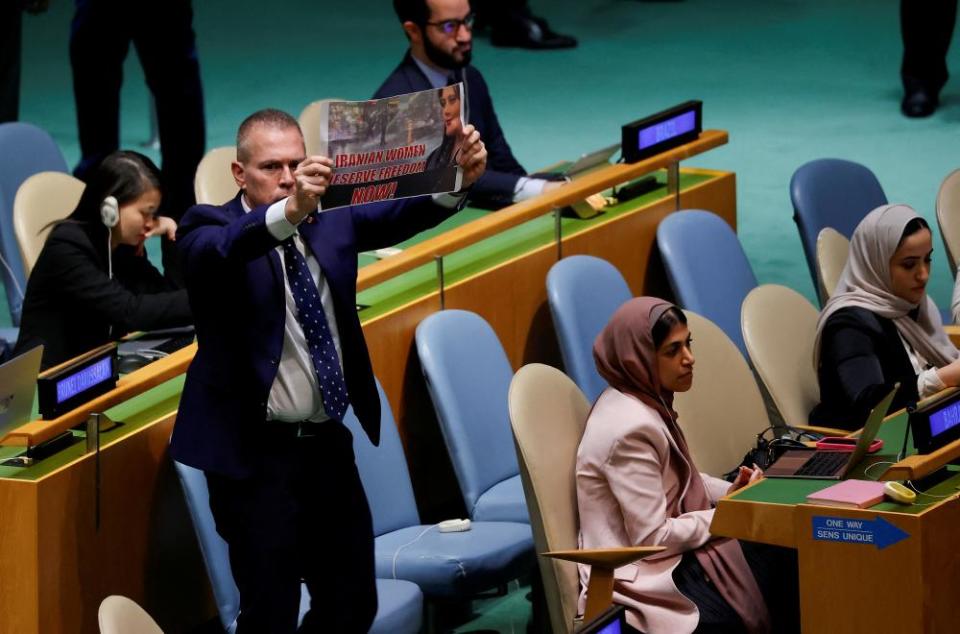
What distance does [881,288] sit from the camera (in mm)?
4492

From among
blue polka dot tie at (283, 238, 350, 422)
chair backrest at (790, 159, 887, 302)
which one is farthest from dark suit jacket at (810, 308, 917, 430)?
blue polka dot tie at (283, 238, 350, 422)

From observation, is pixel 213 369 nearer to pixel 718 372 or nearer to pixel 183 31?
pixel 718 372

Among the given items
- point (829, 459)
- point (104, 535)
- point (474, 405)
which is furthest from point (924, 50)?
point (104, 535)

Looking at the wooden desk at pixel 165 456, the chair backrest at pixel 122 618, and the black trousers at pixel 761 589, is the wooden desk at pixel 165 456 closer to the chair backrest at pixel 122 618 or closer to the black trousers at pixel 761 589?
the chair backrest at pixel 122 618

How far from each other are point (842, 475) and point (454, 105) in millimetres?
1208

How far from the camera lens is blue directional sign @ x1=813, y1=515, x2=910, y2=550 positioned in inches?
132

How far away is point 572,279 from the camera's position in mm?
4703

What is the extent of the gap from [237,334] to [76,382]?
45 cm

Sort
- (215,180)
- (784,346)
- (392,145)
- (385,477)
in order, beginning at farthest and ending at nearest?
1. (215,180)
2. (784,346)
3. (385,477)
4. (392,145)

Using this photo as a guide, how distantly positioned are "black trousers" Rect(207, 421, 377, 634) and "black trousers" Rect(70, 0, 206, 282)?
339 centimetres

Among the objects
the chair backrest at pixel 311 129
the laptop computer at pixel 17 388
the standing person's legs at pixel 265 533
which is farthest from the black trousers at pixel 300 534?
the chair backrest at pixel 311 129

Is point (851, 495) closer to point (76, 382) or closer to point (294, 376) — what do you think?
point (294, 376)

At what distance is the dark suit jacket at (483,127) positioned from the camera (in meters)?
5.42

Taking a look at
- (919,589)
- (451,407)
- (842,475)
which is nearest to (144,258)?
(451,407)
